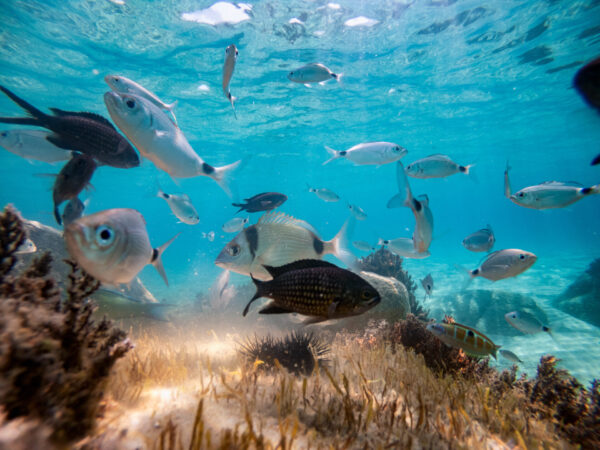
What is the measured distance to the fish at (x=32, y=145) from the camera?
10.9 ft

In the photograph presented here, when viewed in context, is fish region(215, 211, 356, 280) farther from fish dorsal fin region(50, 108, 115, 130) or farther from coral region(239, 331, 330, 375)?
fish dorsal fin region(50, 108, 115, 130)

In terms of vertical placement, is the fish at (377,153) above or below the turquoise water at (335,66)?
below

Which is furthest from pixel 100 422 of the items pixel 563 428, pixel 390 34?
pixel 390 34

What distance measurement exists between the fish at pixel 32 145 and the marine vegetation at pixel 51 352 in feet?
5.10

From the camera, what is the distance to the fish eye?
1467 millimetres

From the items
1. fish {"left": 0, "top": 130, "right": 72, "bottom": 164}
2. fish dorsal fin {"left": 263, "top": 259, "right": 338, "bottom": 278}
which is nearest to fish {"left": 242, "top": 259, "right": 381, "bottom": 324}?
fish dorsal fin {"left": 263, "top": 259, "right": 338, "bottom": 278}

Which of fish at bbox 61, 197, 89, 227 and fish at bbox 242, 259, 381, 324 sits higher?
fish at bbox 61, 197, 89, 227

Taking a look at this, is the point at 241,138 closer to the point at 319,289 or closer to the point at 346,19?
the point at 346,19

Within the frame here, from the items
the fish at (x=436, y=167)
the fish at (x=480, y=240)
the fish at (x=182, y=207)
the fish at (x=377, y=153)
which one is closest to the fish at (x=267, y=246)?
the fish at (x=436, y=167)

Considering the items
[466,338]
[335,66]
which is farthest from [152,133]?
[335,66]

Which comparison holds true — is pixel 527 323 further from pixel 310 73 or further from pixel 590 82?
pixel 310 73

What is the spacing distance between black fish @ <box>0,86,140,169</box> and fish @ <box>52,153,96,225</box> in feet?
0.52

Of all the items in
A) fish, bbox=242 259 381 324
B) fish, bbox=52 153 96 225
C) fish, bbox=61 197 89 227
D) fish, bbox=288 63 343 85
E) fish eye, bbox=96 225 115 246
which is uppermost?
fish, bbox=288 63 343 85

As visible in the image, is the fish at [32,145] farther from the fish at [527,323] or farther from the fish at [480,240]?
the fish at [527,323]
